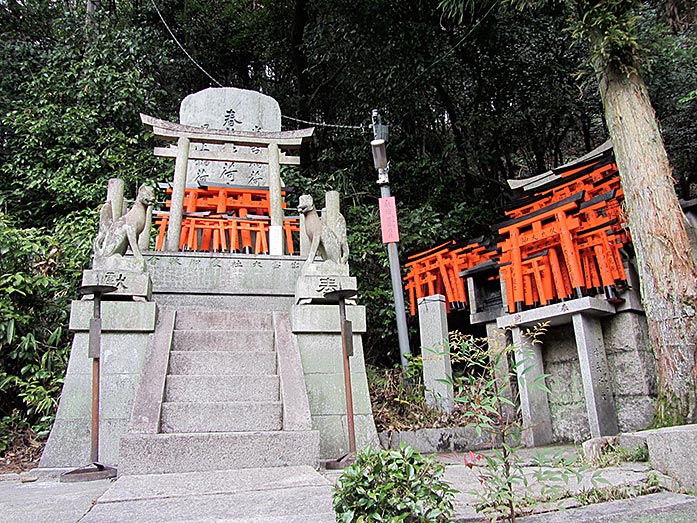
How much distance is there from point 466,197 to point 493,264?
15.7 ft

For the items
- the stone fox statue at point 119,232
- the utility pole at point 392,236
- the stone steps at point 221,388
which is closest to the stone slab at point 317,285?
the stone steps at point 221,388

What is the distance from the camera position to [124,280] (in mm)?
5449

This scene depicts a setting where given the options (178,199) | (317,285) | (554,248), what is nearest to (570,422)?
(554,248)

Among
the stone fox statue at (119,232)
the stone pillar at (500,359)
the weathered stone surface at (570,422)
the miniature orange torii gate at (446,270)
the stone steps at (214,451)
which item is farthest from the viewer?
the miniature orange torii gate at (446,270)

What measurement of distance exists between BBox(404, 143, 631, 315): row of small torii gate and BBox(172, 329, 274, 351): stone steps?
10.9ft

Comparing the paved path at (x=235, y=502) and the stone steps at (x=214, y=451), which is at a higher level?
the stone steps at (x=214, y=451)

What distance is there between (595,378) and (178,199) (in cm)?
626

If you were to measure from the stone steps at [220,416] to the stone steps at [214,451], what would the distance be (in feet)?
1.39

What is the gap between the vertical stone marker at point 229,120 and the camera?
1097 cm

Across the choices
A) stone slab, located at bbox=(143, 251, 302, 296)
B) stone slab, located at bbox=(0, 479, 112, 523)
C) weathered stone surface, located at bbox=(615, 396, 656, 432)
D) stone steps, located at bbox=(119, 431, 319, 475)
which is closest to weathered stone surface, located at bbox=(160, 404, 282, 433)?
stone steps, located at bbox=(119, 431, 319, 475)

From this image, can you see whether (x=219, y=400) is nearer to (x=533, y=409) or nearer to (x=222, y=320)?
(x=222, y=320)

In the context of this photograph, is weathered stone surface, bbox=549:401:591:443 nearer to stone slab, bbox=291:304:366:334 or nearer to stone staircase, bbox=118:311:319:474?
stone slab, bbox=291:304:366:334

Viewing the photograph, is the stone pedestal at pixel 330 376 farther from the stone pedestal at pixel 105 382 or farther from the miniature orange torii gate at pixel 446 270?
the miniature orange torii gate at pixel 446 270

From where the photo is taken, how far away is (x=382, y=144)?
7551mm
